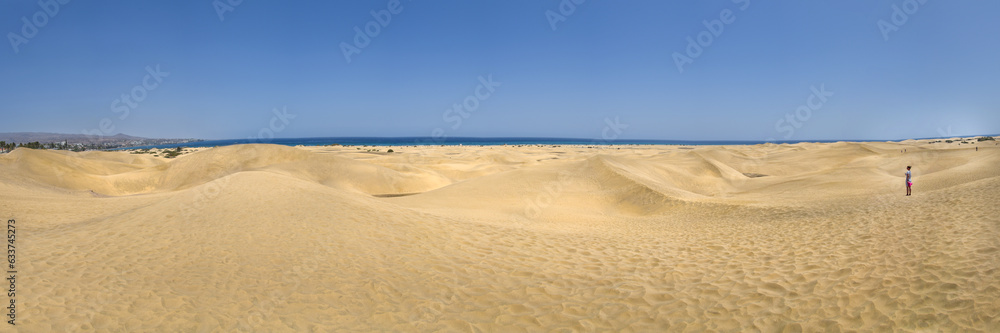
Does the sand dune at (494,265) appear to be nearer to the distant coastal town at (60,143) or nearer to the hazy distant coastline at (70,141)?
the distant coastal town at (60,143)

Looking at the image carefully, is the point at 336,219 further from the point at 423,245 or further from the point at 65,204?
the point at 65,204

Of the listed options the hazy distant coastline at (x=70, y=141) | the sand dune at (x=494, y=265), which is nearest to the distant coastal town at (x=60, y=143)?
the hazy distant coastline at (x=70, y=141)

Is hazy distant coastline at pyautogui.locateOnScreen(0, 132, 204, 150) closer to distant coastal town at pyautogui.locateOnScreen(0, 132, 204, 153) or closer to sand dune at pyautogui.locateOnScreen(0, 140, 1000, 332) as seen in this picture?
distant coastal town at pyautogui.locateOnScreen(0, 132, 204, 153)

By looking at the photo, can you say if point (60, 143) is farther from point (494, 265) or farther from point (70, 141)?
point (494, 265)

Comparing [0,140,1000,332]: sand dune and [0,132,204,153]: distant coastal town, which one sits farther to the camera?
[0,132,204,153]: distant coastal town

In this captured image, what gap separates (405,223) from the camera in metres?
10.2

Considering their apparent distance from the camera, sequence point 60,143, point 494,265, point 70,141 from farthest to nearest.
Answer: point 70,141
point 60,143
point 494,265

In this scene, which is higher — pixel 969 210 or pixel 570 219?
pixel 969 210

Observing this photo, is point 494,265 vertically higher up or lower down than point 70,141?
lower down

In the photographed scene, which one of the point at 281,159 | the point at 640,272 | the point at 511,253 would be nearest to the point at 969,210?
the point at 640,272

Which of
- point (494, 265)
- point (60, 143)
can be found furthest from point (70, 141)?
point (494, 265)

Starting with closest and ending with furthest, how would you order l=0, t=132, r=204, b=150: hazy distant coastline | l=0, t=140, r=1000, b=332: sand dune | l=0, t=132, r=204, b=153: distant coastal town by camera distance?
l=0, t=140, r=1000, b=332: sand dune, l=0, t=132, r=204, b=153: distant coastal town, l=0, t=132, r=204, b=150: hazy distant coastline

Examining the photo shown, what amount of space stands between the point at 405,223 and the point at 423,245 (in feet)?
5.93

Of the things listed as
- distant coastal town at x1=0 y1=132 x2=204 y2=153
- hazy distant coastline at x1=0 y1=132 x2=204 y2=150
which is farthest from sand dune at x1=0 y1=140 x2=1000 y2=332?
hazy distant coastline at x1=0 y1=132 x2=204 y2=150
